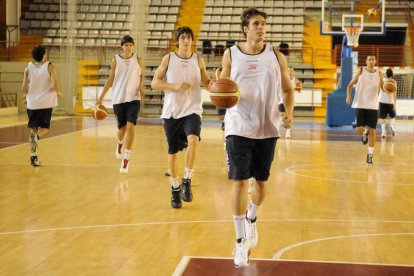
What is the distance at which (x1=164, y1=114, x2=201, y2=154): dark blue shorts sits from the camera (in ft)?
23.8

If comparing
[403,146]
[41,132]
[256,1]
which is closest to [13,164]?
[41,132]

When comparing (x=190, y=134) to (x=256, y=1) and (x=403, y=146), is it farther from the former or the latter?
(x=256, y=1)

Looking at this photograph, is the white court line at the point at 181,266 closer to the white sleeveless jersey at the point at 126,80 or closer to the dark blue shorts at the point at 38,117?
the white sleeveless jersey at the point at 126,80

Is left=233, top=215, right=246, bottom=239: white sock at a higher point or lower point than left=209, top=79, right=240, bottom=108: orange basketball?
A: lower

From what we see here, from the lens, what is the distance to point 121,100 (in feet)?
32.1

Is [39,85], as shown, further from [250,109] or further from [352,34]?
[352,34]

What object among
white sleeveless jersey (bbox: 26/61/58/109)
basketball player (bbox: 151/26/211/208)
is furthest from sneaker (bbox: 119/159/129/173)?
basketball player (bbox: 151/26/211/208)

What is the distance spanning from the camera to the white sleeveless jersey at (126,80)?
975cm

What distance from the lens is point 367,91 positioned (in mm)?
11609

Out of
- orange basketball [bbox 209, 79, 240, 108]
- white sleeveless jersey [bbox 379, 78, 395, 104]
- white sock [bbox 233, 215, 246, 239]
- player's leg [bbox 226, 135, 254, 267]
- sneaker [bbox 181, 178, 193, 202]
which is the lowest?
sneaker [bbox 181, 178, 193, 202]

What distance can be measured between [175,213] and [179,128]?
933mm

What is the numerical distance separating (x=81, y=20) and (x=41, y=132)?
1831 cm

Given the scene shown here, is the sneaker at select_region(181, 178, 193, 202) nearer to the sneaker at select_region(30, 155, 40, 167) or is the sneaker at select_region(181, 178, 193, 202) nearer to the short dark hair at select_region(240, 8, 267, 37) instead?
the short dark hair at select_region(240, 8, 267, 37)

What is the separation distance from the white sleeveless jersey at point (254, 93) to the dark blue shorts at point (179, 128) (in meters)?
2.15
